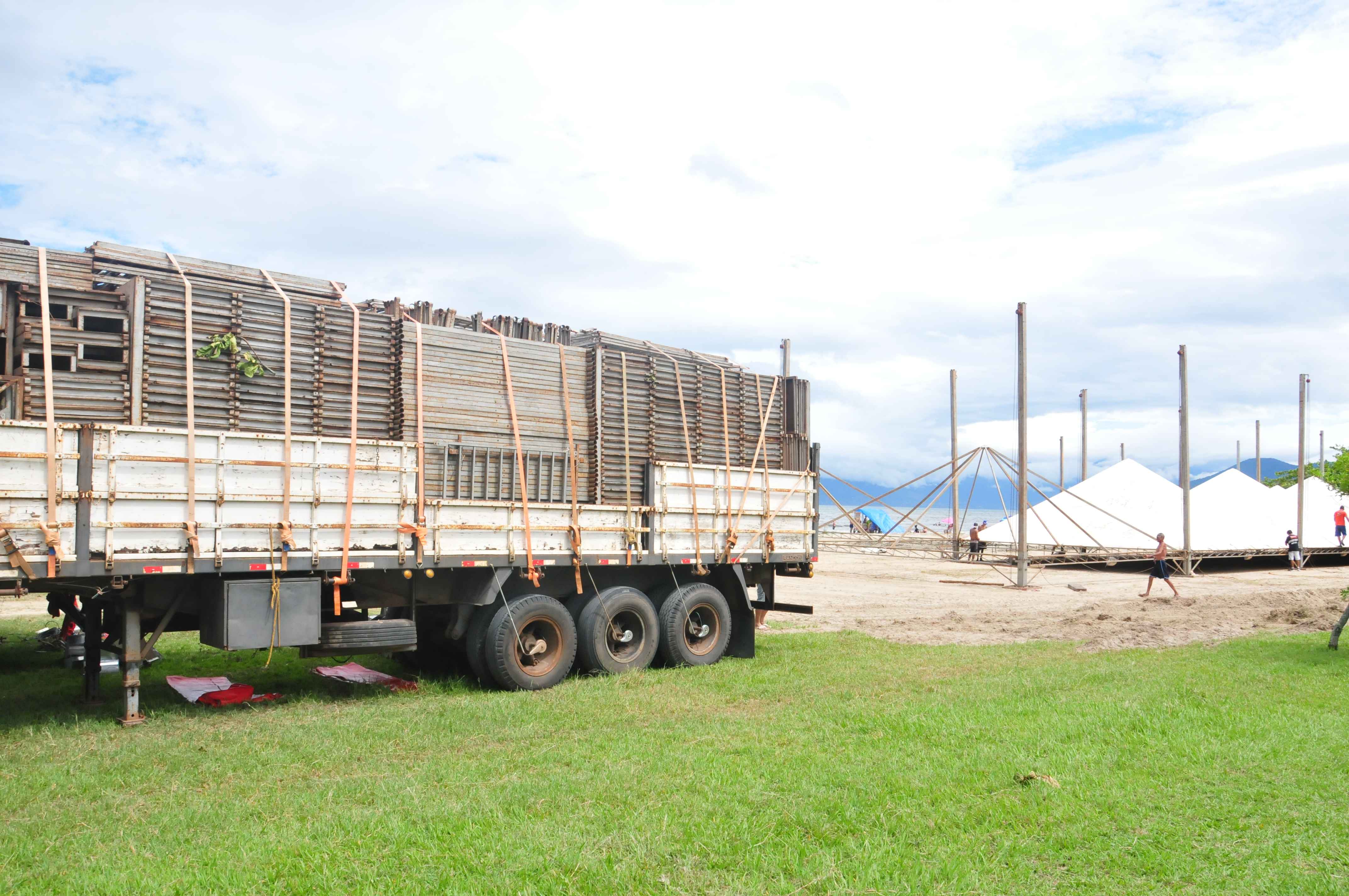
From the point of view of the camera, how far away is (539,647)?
464 inches

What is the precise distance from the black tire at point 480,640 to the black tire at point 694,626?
2.41 m

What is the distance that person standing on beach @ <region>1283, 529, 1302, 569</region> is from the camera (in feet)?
121

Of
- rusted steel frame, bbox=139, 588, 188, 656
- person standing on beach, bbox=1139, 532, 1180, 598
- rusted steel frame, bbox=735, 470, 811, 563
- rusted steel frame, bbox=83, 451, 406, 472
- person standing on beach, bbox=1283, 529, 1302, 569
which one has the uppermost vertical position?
rusted steel frame, bbox=83, 451, 406, 472

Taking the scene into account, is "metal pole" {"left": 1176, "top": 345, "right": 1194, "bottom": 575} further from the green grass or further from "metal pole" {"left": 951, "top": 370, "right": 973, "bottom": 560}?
the green grass

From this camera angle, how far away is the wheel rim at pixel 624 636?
41.6ft

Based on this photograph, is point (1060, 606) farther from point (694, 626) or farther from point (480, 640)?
point (480, 640)

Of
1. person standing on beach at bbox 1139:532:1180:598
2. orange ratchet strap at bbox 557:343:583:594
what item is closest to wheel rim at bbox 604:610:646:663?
orange ratchet strap at bbox 557:343:583:594

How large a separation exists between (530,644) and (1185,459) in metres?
29.9

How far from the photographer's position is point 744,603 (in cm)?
1411

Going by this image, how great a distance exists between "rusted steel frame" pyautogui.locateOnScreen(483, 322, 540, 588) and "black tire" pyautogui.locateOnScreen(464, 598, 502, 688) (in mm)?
507

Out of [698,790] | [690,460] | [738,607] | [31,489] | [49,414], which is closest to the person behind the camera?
[698,790]

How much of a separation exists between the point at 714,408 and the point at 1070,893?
367 inches

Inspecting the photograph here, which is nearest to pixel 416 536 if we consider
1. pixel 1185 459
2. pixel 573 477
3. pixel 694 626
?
pixel 573 477

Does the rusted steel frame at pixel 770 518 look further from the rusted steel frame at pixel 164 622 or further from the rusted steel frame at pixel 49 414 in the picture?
the rusted steel frame at pixel 49 414
